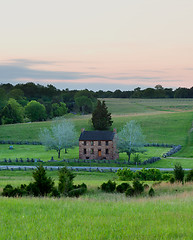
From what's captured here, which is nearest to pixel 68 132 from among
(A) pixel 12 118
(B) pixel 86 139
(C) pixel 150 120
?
(B) pixel 86 139

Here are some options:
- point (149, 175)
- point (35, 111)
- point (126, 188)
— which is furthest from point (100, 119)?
point (126, 188)

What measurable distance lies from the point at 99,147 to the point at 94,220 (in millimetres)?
59268

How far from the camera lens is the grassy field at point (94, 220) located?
941 cm

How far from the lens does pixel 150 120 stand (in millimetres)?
120000

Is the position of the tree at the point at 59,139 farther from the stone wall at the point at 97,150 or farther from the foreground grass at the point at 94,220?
the foreground grass at the point at 94,220

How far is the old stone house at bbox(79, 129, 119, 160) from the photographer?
69625mm

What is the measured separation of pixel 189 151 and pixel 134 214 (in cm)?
6769

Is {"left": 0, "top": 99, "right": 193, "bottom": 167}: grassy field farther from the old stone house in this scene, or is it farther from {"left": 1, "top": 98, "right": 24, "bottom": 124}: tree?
{"left": 1, "top": 98, "right": 24, "bottom": 124}: tree

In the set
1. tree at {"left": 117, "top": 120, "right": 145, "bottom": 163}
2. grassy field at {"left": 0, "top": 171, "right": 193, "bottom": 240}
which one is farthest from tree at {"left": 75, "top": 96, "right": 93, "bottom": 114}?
grassy field at {"left": 0, "top": 171, "right": 193, "bottom": 240}

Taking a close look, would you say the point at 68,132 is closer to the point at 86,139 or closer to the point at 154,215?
the point at 86,139

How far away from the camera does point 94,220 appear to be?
10789mm

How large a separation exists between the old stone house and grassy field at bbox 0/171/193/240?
55.9m

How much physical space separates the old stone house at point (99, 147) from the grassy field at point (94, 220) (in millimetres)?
55852

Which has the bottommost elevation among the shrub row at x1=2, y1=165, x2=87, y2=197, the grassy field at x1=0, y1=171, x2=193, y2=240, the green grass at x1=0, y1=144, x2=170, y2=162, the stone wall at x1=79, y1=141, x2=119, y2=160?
the green grass at x1=0, y1=144, x2=170, y2=162
